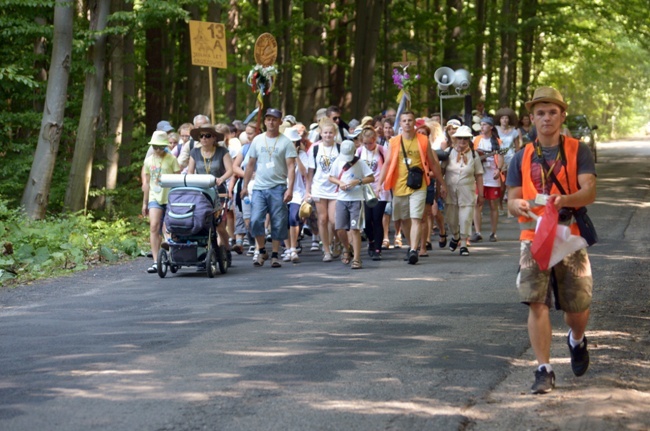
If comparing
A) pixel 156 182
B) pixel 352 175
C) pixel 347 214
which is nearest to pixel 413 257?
pixel 347 214

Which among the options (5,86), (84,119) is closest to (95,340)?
(84,119)

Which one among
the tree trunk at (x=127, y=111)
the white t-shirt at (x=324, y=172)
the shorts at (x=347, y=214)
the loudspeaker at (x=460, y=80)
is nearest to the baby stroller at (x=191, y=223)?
the shorts at (x=347, y=214)

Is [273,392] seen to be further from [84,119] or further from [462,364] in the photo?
[84,119]

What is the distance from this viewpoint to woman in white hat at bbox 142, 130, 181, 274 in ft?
50.3

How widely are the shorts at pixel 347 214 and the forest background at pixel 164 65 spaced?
6578 millimetres

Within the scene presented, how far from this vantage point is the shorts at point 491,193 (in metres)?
19.7

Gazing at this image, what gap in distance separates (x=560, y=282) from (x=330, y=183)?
8834mm

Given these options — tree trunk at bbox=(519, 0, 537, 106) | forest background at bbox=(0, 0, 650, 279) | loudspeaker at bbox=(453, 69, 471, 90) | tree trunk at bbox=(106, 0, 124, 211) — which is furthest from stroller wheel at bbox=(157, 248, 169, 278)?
tree trunk at bbox=(519, 0, 537, 106)

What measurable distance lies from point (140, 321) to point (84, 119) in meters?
12.4

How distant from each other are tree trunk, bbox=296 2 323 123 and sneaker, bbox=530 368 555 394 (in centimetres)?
2588

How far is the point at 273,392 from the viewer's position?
7.53 meters

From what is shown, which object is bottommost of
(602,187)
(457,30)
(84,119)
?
(602,187)

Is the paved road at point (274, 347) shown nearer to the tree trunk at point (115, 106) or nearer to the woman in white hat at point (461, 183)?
the woman in white hat at point (461, 183)

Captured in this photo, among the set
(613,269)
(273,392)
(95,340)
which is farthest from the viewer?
(613,269)
